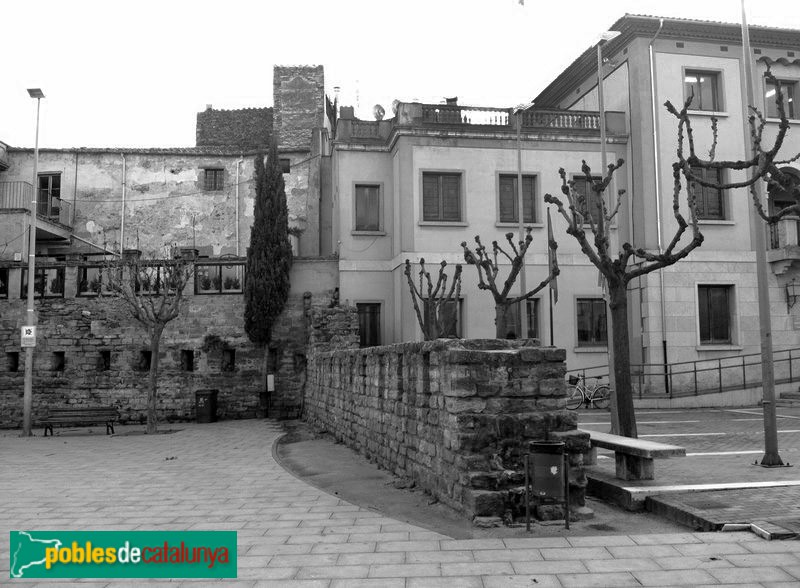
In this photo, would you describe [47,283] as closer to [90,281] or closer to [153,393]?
[90,281]

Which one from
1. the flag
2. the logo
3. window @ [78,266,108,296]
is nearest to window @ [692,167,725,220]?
the flag

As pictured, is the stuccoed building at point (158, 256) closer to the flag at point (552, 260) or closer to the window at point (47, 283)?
the window at point (47, 283)

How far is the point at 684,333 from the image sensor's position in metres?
21.0

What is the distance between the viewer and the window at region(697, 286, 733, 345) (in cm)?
2138

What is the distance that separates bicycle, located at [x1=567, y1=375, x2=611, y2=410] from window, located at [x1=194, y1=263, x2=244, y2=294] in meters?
10.7

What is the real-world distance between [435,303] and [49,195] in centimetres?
1774

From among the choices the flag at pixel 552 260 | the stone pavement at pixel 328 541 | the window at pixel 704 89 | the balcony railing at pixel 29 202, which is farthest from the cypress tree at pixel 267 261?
the window at pixel 704 89

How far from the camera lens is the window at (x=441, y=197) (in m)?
21.7

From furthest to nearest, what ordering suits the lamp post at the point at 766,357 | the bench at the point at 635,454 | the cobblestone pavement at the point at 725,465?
the lamp post at the point at 766,357 < the bench at the point at 635,454 < the cobblestone pavement at the point at 725,465

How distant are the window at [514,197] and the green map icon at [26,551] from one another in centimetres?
1775

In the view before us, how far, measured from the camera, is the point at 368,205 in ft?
73.9

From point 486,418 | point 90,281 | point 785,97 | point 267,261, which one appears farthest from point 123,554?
point 785,97

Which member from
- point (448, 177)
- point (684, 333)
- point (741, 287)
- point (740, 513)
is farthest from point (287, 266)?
point (740, 513)

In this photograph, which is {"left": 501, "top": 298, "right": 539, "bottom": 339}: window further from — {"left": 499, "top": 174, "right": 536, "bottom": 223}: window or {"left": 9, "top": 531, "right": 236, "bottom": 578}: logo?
→ {"left": 9, "top": 531, "right": 236, "bottom": 578}: logo
